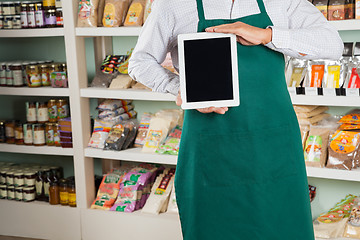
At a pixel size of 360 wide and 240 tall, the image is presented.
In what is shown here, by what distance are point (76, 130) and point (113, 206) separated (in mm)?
554

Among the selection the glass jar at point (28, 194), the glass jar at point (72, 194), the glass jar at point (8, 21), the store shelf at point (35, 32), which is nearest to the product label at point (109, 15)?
the store shelf at point (35, 32)

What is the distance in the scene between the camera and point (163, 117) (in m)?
3.46

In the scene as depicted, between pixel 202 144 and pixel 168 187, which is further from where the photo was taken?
pixel 168 187

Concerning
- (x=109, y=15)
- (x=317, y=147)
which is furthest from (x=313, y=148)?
(x=109, y=15)

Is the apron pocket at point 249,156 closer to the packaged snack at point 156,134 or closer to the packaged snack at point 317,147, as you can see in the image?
the packaged snack at point 317,147

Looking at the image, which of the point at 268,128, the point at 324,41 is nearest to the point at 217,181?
the point at 268,128

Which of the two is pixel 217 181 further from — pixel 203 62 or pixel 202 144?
pixel 203 62

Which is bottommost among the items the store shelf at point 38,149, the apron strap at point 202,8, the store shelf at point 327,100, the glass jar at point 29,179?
the glass jar at point 29,179

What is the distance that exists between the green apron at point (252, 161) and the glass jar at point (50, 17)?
6.40 ft

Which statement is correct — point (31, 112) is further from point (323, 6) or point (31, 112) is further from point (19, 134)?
point (323, 6)

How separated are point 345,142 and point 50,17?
2013mm

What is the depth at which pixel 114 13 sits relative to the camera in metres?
3.29

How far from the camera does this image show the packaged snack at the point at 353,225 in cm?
296

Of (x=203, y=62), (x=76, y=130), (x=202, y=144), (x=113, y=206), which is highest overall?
(x=203, y=62)
